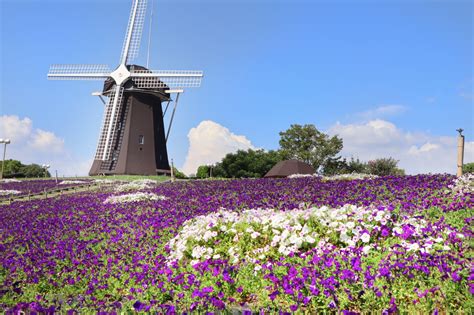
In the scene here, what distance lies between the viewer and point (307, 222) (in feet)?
27.2

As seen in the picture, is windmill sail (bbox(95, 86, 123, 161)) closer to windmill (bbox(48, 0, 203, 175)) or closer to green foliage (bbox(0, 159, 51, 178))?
windmill (bbox(48, 0, 203, 175))

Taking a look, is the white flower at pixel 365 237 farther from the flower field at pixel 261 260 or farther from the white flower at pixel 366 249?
the white flower at pixel 366 249

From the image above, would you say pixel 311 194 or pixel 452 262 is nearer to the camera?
pixel 452 262

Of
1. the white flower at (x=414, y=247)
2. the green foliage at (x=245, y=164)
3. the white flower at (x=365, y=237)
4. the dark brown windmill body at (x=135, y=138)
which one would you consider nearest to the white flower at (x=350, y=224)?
the white flower at (x=365, y=237)

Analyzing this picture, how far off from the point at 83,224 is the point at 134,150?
3231cm

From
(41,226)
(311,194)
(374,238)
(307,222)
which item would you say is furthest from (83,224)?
(374,238)

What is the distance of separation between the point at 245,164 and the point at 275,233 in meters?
46.3

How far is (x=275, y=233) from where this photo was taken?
26.6 ft

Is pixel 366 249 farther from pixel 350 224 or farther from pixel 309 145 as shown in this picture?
pixel 309 145

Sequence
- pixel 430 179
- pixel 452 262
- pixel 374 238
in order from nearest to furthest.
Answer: pixel 452 262 < pixel 374 238 < pixel 430 179

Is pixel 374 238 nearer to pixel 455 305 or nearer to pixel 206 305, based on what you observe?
pixel 455 305

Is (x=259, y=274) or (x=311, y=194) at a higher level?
(x=311, y=194)

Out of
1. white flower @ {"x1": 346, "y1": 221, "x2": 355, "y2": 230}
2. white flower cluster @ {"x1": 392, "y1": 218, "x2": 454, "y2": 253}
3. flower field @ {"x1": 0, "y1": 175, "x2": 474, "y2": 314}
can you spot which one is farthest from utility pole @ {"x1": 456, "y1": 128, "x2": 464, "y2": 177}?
white flower @ {"x1": 346, "y1": 221, "x2": 355, "y2": 230}

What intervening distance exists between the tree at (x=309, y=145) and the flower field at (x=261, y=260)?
45.1m
